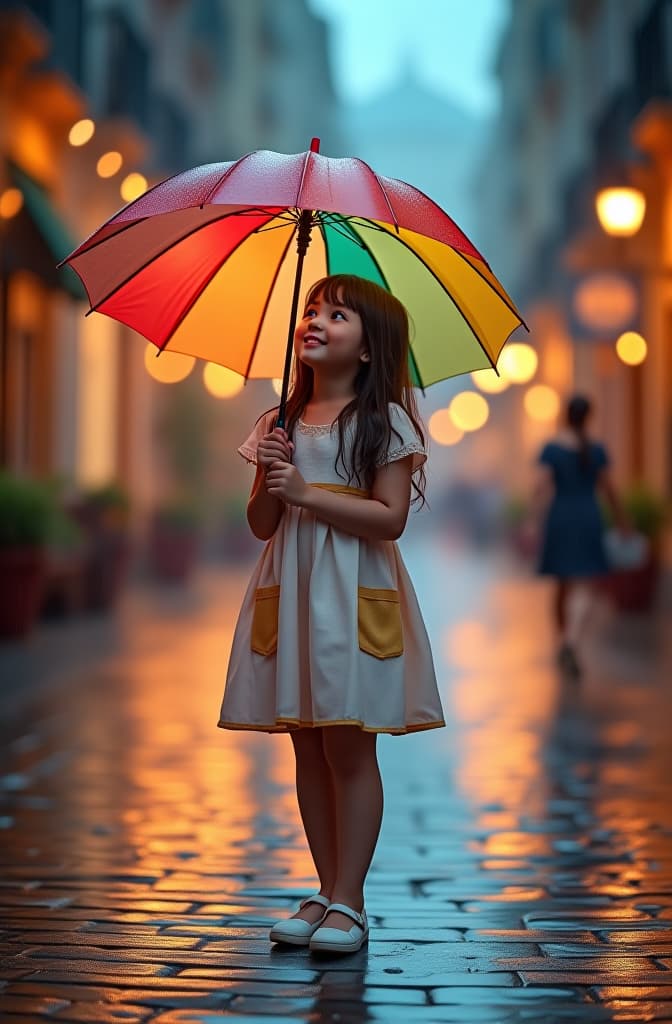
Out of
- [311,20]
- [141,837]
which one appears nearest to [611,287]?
[141,837]

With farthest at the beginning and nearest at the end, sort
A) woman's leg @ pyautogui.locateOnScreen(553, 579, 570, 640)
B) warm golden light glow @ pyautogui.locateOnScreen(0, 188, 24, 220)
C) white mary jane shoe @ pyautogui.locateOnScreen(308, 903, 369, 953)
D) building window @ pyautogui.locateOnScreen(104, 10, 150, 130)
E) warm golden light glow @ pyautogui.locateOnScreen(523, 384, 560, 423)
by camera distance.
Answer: warm golden light glow @ pyautogui.locateOnScreen(523, 384, 560, 423) → building window @ pyautogui.locateOnScreen(104, 10, 150, 130) → warm golden light glow @ pyautogui.locateOnScreen(0, 188, 24, 220) → woman's leg @ pyautogui.locateOnScreen(553, 579, 570, 640) → white mary jane shoe @ pyautogui.locateOnScreen(308, 903, 369, 953)

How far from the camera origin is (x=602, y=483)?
9.87 meters

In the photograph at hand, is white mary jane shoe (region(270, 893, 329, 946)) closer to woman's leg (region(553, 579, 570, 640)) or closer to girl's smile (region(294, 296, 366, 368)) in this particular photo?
girl's smile (region(294, 296, 366, 368))

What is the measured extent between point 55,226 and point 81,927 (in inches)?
464

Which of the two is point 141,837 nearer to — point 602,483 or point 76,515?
point 602,483

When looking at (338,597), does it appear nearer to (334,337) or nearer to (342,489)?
(342,489)

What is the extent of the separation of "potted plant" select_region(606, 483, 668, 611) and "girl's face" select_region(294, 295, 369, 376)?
38.5ft

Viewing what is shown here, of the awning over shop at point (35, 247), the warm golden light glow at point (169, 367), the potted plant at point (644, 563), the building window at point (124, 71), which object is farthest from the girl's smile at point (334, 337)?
the warm golden light glow at point (169, 367)

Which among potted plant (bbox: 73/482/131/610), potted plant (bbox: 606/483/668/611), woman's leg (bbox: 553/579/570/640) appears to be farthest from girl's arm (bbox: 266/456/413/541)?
potted plant (bbox: 606/483/668/611)

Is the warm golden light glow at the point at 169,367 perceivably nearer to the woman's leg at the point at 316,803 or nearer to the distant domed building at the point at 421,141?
the woman's leg at the point at 316,803

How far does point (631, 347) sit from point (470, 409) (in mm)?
26433

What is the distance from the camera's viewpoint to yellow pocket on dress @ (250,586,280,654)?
12.4 feet

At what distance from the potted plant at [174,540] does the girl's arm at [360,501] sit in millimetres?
17189

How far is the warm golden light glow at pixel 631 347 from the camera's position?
15289 millimetres
